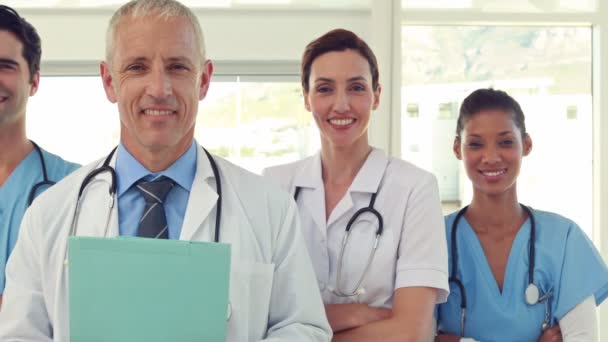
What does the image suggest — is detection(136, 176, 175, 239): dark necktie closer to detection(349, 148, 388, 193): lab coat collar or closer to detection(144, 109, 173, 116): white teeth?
detection(144, 109, 173, 116): white teeth

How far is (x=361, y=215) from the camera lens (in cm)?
168

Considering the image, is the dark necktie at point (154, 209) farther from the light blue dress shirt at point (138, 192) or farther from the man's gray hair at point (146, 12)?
the man's gray hair at point (146, 12)

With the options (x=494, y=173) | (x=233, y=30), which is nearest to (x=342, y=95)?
(x=494, y=173)

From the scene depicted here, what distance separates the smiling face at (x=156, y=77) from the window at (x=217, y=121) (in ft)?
7.95

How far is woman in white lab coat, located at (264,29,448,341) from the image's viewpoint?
1.56m

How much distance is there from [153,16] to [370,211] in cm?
74

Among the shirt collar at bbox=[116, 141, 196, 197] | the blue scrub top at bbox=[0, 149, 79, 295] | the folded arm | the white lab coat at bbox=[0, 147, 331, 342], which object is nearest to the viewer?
the white lab coat at bbox=[0, 147, 331, 342]

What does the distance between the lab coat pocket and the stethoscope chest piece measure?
2.88ft

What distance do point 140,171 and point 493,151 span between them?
1085mm

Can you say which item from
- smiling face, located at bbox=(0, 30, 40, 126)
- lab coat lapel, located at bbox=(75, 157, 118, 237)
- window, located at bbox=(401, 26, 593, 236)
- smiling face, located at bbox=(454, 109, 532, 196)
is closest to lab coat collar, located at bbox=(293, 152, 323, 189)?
smiling face, located at bbox=(454, 109, 532, 196)

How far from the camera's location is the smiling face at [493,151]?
1938 millimetres

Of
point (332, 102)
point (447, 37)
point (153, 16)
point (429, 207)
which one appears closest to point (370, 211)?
point (429, 207)

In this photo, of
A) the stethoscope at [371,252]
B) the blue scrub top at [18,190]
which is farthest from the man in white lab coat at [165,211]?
the blue scrub top at [18,190]

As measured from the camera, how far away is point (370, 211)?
65.7 inches
